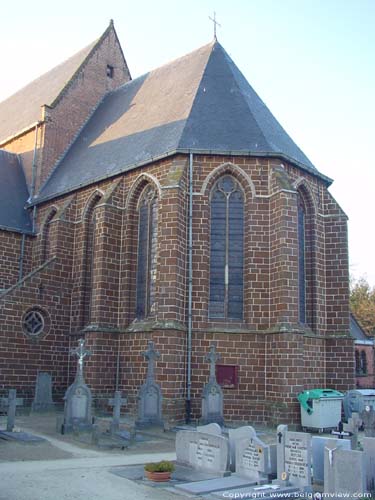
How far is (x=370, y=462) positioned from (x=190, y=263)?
978 cm

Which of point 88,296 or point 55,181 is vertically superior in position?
point 55,181

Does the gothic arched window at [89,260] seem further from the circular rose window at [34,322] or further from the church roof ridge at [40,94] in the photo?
the church roof ridge at [40,94]

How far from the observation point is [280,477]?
8.95m

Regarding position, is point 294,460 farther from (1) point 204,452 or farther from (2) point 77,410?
(2) point 77,410

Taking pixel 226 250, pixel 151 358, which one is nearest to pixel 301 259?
pixel 226 250

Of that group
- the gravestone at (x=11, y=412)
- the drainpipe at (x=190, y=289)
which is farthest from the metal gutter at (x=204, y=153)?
the gravestone at (x=11, y=412)

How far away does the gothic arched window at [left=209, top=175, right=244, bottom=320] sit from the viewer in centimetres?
1773

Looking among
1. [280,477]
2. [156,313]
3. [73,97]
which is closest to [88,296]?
[156,313]

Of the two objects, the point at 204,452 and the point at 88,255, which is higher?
the point at 88,255

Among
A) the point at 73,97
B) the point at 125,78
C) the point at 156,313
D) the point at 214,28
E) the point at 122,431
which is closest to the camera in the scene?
the point at 122,431

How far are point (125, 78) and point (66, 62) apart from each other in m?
3.65

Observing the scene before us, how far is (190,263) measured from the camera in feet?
Answer: 57.6

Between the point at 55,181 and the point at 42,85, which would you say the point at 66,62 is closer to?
the point at 42,85

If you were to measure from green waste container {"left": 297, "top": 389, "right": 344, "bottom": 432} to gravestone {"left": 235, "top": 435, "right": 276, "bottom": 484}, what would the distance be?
677 cm
